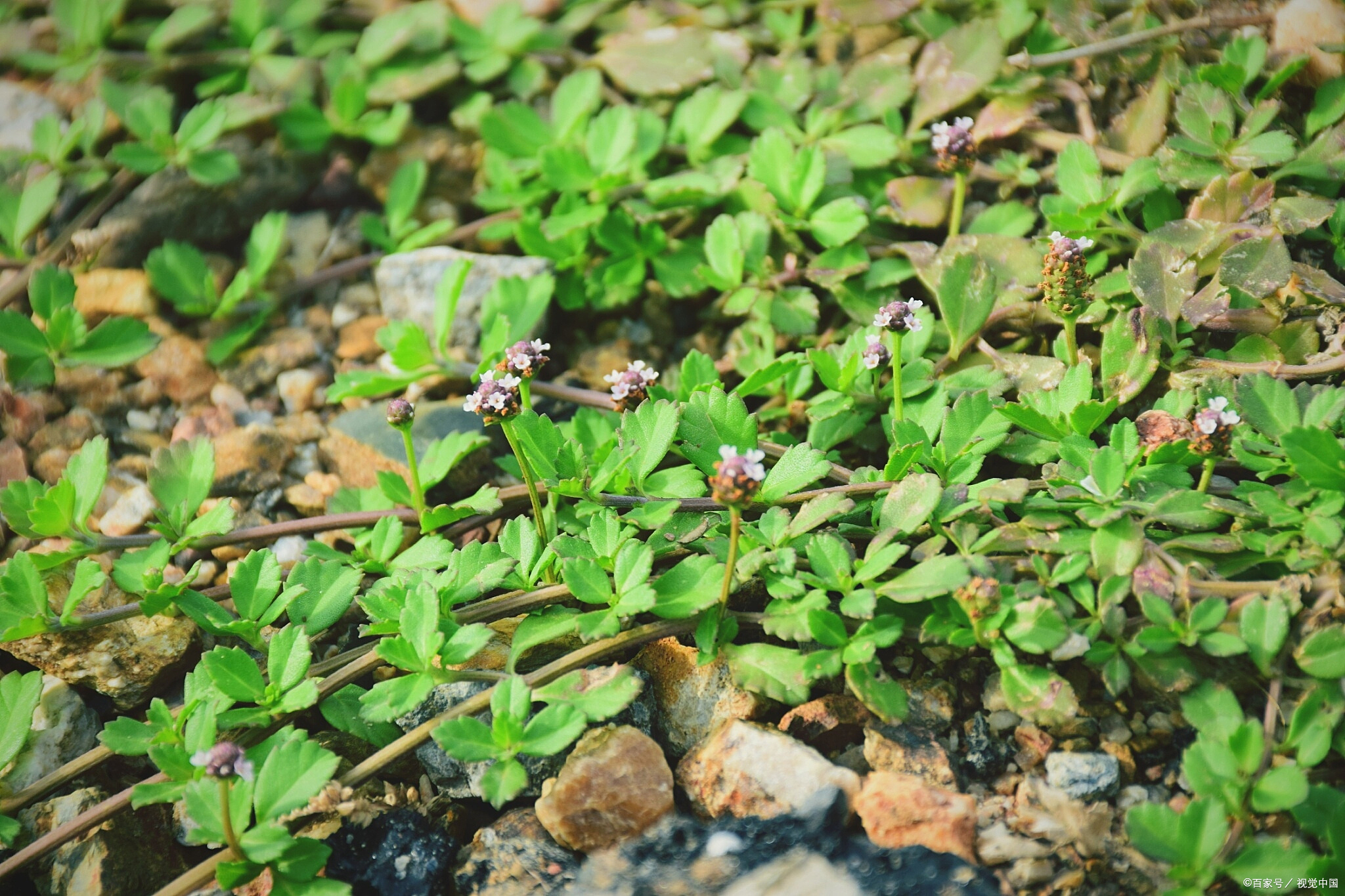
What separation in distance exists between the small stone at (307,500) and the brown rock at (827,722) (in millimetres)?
1378

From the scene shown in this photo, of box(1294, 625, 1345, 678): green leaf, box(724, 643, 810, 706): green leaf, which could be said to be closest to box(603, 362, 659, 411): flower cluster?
box(724, 643, 810, 706): green leaf

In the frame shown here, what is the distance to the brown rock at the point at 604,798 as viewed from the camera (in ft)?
6.15

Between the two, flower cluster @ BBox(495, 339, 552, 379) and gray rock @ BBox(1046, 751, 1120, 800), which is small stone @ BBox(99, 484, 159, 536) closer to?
flower cluster @ BBox(495, 339, 552, 379)

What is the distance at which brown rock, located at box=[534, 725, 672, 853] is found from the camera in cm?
188

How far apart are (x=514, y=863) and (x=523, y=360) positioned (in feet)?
3.52

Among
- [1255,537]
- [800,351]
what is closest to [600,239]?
[800,351]

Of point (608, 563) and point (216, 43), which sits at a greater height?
point (216, 43)

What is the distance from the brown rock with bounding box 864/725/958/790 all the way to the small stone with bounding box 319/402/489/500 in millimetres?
1251

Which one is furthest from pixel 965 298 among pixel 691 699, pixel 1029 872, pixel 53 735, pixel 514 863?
pixel 53 735

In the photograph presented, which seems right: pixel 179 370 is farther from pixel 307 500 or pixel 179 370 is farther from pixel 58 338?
pixel 307 500

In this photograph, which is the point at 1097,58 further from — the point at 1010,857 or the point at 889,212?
the point at 1010,857

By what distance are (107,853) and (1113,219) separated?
9.20ft

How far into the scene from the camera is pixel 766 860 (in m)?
1.73

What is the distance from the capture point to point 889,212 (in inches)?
110
